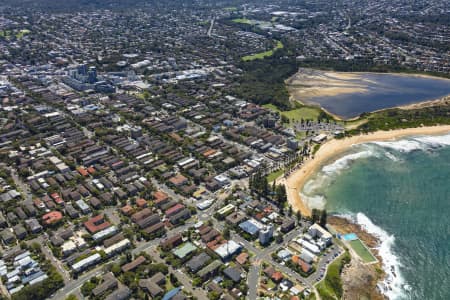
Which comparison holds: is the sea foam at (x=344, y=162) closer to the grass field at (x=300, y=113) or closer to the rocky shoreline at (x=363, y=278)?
the grass field at (x=300, y=113)

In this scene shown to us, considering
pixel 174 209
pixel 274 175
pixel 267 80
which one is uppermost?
pixel 174 209

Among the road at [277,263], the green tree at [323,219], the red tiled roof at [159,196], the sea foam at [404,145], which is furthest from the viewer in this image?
the sea foam at [404,145]

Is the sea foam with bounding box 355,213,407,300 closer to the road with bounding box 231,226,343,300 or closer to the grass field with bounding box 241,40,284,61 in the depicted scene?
the road with bounding box 231,226,343,300

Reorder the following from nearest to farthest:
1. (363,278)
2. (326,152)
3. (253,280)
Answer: (253,280) → (363,278) → (326,152)

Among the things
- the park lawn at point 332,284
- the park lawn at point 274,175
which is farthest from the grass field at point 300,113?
the park lawn at point 332,284

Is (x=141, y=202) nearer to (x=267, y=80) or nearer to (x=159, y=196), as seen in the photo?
(x=159, y=196)

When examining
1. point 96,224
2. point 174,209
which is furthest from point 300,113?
point 96,224

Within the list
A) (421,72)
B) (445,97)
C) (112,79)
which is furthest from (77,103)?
(421,72)
